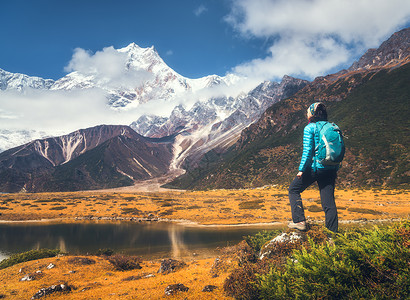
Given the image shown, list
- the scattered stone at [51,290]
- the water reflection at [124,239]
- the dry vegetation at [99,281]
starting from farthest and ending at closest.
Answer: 1. the water reflection at [124,239]
2. the scattered stone at [51,290]
3. the dry vegetation at [99,281]

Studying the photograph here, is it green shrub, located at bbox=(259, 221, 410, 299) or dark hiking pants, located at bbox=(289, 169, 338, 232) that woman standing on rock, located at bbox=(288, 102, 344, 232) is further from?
green shrub, located at bbox=(259, 221, 410, 299)

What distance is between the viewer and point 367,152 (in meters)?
77.9

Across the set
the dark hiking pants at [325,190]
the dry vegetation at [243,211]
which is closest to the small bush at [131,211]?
the dry vegetation at [243,211]

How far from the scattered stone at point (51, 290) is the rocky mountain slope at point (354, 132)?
7777cm

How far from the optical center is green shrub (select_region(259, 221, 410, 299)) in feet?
11.7

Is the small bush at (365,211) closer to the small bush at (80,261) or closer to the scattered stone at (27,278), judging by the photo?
the small bush at (80,261)

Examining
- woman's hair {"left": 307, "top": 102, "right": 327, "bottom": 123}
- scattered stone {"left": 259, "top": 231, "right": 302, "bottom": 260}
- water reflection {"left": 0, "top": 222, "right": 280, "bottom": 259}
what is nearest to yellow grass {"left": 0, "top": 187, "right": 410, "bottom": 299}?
scattered stone {"left": 259, "top": 231, "right": 302, "bottom": 260}

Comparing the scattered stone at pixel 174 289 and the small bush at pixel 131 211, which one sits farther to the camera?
the small bush at pixel 131 211

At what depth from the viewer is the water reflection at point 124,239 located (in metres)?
28.0

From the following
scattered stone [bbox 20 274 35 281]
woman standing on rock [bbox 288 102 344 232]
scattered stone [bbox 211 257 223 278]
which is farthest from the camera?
scattered stone [bbox 20 274 35 281]

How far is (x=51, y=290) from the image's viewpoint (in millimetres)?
11711

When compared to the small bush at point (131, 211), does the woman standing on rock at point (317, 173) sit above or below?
above

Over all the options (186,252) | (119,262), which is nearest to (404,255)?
(119,262)

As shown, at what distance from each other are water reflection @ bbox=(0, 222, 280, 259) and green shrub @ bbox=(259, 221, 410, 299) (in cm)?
2258
